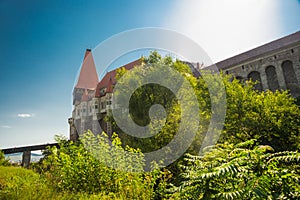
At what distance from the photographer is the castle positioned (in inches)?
1193

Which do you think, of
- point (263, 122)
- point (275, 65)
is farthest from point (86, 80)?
point (263, 122)

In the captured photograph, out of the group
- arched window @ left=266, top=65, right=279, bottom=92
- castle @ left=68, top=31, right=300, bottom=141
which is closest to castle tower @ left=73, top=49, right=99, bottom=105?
castle @ left=68, top=31, right=300, bottom=141

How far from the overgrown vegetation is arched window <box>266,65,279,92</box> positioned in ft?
71.9

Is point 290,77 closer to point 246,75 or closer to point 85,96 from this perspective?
point 246,75

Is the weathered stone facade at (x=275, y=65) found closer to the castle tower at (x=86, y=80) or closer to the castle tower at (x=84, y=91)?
the castle tower at (x=86, y=80)

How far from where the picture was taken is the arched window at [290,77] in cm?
2994

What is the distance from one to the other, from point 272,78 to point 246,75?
376 centimetres

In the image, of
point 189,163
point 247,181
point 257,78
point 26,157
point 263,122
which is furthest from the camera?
point 257,78

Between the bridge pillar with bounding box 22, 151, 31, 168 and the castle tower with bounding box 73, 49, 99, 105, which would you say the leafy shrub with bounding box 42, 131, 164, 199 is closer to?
the bridge pillar with bounding box 22, 151, 31, 168

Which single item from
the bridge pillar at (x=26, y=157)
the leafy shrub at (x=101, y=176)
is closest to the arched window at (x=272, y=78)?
the leafy shrub at (x=101, y=176)

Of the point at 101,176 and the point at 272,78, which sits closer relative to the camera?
the point at 101,176

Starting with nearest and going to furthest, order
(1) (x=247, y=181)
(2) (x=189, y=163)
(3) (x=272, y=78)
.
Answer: (1) (x=247, y=181) < (2) (x=189, y=163) < (3) (x=272, y=78)

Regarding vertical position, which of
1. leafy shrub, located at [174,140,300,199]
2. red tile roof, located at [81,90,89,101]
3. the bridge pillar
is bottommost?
leafy shrub, located at [174,140,300,199]

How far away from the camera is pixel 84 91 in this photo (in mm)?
45000
